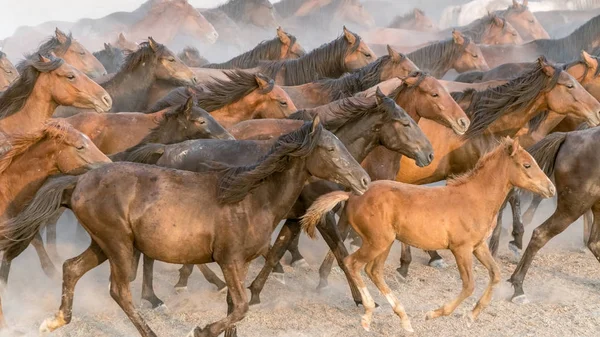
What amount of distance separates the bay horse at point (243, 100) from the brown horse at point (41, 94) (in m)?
0.63

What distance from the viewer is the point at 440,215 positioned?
582 centimetres

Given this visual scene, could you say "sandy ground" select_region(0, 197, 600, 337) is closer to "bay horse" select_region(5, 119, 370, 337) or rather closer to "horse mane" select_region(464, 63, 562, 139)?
"bay horse" select_region(5, 119, 370, 337)

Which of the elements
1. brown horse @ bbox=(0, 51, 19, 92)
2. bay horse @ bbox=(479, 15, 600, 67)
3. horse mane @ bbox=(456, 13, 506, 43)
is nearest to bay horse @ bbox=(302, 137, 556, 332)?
brown horse @ bbox=(0, 51, 19, 92)

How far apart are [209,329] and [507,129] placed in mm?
3662

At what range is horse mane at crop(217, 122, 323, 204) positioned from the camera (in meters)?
5.23

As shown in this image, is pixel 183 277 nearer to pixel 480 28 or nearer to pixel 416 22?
pixel 480 28

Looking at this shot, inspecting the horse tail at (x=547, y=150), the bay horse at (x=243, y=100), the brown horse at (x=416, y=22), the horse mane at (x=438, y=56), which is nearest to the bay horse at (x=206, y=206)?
the horse tail at (x=547, y=150)

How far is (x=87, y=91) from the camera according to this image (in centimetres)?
753

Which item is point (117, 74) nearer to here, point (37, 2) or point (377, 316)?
point (377, 316)

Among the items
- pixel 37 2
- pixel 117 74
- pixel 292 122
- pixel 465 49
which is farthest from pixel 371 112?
pixel 37 2

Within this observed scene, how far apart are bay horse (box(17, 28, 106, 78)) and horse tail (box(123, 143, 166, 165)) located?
17.4 ft

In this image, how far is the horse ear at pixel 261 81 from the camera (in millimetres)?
7855

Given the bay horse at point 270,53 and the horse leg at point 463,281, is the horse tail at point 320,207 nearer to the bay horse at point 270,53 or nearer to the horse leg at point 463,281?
the horse leg at point 463,281

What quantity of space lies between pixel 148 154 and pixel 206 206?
146 cm
